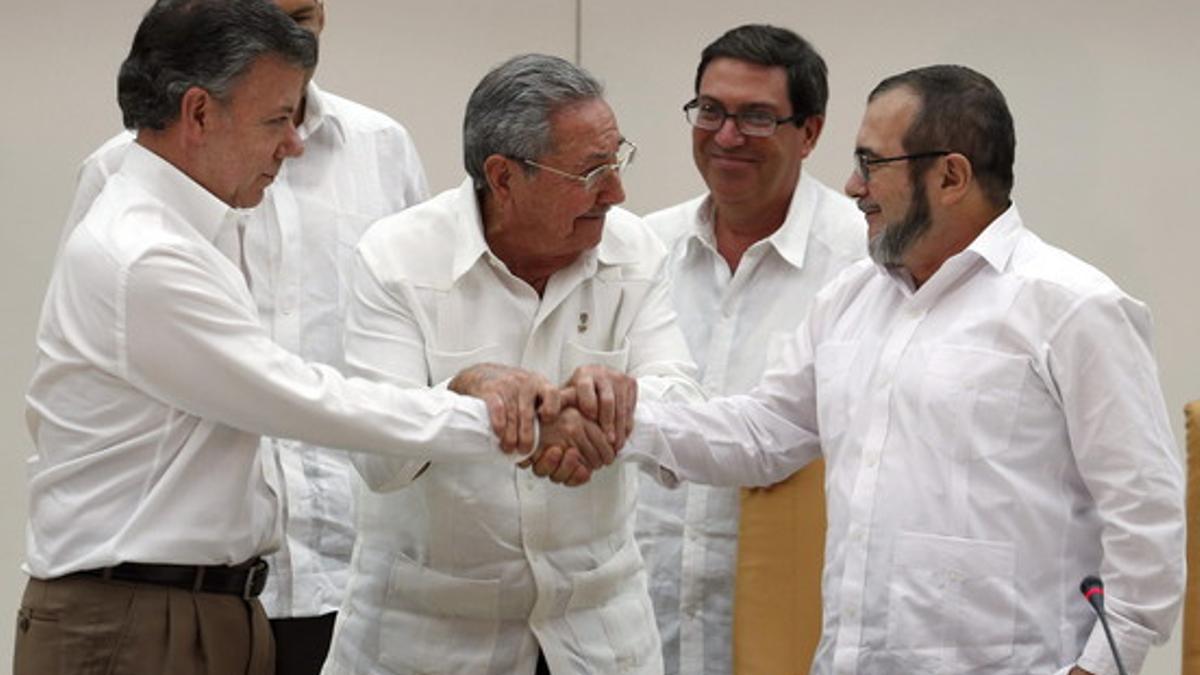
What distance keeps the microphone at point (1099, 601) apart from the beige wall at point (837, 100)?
2276 millimetres

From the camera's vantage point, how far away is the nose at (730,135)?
158 inches

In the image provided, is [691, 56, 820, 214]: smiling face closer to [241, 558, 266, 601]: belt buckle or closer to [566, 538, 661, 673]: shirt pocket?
[566, 538, 661, 673]: shirt pocket

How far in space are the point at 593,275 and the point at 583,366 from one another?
15cm

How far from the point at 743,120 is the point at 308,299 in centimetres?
91

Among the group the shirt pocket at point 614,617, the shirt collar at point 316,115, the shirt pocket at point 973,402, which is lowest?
the shirt pocket at point 614,617

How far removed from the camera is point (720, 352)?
3.90m

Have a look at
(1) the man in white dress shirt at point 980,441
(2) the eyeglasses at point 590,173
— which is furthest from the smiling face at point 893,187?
(2) the eyeglasses at point 590,173

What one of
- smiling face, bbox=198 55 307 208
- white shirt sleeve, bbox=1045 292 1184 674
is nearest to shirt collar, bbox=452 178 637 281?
smiling face, bbox=198 55 307 208

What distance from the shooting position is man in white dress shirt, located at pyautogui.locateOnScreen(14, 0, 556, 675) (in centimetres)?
288

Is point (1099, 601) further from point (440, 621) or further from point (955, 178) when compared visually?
point (440, 621)

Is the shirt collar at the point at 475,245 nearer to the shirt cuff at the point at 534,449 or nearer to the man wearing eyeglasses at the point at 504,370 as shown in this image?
the man wearing eyeglasses at the point at 504,370

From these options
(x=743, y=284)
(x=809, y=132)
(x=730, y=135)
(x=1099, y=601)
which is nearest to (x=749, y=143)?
(x=730, y=135)

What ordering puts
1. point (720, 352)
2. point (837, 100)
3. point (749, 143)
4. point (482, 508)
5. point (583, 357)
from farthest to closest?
1. point (837, 100)
2. point (749, 143)
3. point (720, 352)
4. point (583, 357)
5. point (482, 508)

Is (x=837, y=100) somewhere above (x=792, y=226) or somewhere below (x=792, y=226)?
below
